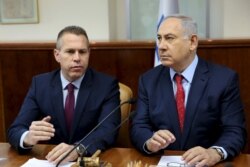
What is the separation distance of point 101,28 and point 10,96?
127cm

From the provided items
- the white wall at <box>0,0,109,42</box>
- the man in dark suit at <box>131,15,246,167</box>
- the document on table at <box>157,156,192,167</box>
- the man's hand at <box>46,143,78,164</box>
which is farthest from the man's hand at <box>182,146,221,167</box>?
the white wall at <box>0,0,109,42</box>

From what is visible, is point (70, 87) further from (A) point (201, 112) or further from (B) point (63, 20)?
(B) point (63, 20)

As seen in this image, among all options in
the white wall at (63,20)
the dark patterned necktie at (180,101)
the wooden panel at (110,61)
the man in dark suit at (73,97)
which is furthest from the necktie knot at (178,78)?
the white wall at (63,20)

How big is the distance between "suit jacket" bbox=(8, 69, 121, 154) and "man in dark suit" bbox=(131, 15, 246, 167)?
185 mm

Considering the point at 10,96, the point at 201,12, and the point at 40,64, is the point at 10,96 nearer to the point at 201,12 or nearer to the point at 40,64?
the point at 40,64

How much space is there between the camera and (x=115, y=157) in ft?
6.07

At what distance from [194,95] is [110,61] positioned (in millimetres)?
1329

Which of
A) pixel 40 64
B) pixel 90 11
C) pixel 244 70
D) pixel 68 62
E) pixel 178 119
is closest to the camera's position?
pixel 178 119

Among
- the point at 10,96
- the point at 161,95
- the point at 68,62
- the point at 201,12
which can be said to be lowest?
the point at 10,96

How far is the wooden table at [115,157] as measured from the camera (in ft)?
5.77

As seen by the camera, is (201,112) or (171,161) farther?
(201,112)

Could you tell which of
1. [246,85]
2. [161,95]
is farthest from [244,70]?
[161,95]

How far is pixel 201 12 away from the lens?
433 centimetres

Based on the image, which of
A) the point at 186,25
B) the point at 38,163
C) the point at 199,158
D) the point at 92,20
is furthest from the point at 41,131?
the point at 92,20
